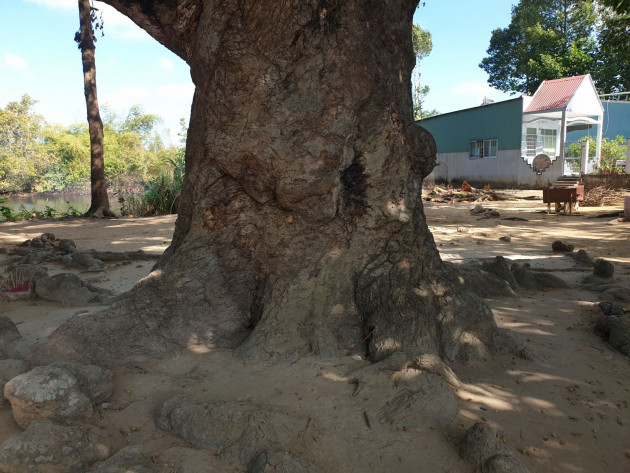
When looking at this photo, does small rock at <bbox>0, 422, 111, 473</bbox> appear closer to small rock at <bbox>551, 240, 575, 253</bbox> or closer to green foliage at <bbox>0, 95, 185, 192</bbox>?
small rock at <bbox>551, 240, 575, 253</bbox>

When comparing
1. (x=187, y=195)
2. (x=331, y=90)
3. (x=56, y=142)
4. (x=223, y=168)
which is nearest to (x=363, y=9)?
(x=331, y=90)

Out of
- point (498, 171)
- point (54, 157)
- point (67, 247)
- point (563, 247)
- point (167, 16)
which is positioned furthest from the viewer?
point (54, 157)

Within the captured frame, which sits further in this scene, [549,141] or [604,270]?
[549,141]

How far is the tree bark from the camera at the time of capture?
562 inches

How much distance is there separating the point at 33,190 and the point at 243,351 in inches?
1805

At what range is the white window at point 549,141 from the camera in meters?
25.0

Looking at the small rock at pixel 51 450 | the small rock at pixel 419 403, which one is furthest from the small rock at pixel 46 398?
the small rock at pixel 419 403

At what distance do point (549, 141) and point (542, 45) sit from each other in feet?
41.8

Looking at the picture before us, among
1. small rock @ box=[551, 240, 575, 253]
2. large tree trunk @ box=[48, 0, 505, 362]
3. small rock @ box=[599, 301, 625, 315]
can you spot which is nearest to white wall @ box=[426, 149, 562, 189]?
small rock @ box=[551, 240, 575, 253]

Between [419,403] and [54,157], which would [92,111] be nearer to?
[419,403]

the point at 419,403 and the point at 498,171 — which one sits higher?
the point at 498,171

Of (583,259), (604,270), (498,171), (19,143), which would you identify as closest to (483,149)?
(498,171)

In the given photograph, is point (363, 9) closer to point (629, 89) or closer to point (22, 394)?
point (22, 394)

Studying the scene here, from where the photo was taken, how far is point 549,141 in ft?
83.2
